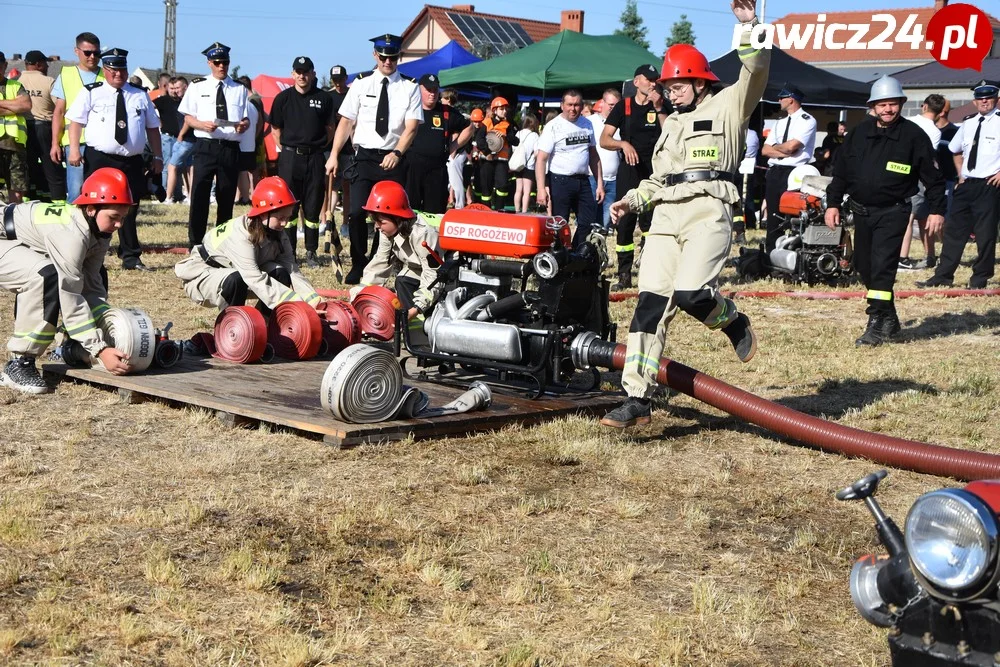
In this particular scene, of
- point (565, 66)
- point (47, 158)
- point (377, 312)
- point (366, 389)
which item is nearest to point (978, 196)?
point (377, 312)

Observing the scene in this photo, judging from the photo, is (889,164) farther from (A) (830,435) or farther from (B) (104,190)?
(B) (104,190)

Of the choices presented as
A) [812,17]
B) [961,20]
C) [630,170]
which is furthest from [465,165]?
[812,17]

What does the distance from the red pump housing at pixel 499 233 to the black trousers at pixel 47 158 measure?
27.3ft

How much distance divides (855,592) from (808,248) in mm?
10548

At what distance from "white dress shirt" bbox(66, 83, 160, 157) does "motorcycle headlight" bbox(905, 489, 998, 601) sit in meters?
10.4

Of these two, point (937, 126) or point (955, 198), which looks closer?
point (955, 198)

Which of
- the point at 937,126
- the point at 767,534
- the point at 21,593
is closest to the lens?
the point at 21,593

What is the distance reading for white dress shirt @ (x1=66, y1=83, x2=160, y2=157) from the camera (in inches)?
463

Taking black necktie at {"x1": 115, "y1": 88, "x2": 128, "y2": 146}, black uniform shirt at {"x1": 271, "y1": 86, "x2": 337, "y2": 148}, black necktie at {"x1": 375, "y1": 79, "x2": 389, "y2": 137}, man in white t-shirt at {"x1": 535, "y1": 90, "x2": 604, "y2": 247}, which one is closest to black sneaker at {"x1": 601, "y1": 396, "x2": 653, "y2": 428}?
black necktie at {"x1": 375, "y1": 79, "x2": 389, "y2": 137}

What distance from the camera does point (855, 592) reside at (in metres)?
3.24

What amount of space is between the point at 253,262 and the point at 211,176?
479cm

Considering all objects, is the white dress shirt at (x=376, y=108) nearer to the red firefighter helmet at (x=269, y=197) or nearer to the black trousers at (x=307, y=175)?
the black trousers at (x=307, y=175)

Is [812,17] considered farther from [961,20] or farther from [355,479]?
[355,479]

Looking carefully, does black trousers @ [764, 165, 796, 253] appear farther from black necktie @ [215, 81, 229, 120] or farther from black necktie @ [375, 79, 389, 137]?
black necktie @ [215, 81, 229, 120]
